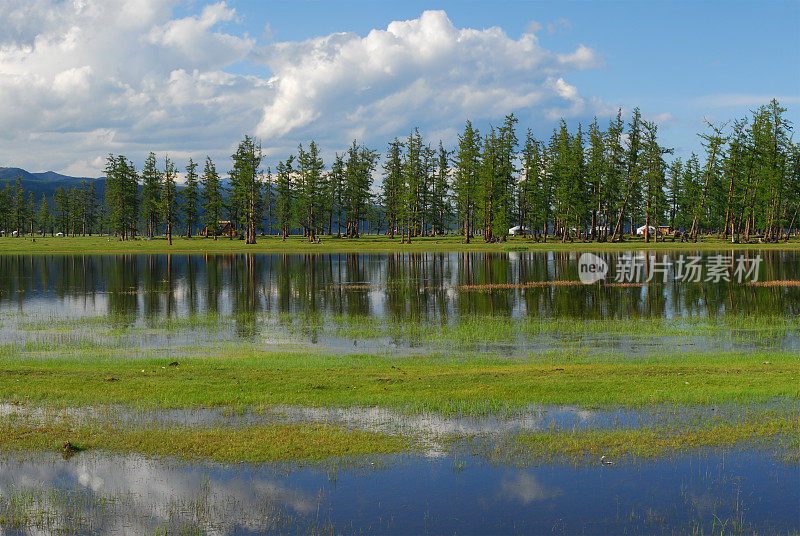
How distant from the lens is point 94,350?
26.0 m

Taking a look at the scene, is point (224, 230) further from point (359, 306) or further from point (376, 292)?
point (359, 306)

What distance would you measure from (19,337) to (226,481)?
861 inches

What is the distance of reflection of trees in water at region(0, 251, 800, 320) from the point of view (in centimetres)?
3825

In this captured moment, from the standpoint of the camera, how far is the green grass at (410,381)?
17.2 meters

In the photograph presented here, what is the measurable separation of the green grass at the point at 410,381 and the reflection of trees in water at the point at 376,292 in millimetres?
10837

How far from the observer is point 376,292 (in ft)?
157

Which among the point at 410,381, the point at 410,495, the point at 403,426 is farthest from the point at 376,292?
the point at 410,495

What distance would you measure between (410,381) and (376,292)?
28.7 meters

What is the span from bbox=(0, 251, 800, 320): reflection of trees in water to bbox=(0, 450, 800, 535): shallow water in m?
19.9

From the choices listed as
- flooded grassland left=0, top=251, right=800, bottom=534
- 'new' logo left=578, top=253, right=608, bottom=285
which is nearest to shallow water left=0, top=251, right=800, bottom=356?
flooded grassland left=0, top=251, right=800, bottom=534

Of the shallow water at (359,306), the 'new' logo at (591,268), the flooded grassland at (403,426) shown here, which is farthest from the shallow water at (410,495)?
the 'new' logo at (591,268)

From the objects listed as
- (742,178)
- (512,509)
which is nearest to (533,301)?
(512,509)

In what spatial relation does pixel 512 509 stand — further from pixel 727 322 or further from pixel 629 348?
pixel 727 322

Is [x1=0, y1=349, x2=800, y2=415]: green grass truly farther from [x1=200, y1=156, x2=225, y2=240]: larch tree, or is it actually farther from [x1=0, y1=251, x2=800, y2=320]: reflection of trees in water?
[x1=200, y1=156, x2=225, y2=240]: larch tree
